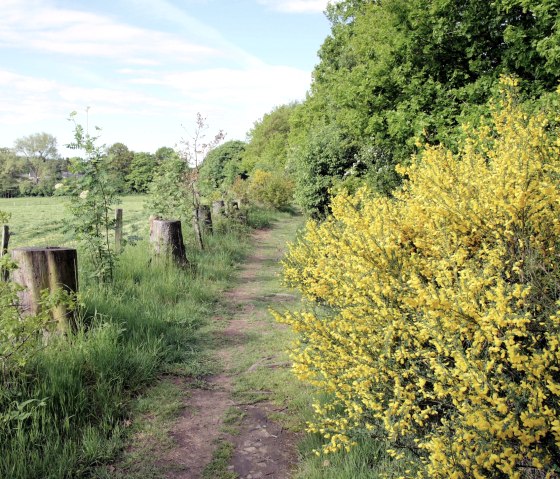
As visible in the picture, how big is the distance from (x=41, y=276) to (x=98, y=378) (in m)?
1.39

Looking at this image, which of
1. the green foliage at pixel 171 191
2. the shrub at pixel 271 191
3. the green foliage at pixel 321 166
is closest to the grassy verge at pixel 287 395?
the green foliage at pixel 171 191

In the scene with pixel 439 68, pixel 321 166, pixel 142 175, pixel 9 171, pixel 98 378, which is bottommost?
pixel 98 378

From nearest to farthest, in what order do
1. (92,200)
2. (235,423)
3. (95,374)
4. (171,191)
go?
(235,423)
(95,374)
(92,200)
(171,191)

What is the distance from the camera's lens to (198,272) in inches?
328

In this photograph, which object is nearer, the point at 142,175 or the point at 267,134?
the point at 142,175

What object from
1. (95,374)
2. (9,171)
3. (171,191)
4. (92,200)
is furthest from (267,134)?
(95,374)

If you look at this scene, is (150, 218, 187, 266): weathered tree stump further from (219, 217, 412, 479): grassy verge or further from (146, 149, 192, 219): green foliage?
(146, 149, 192, 219): green foliage

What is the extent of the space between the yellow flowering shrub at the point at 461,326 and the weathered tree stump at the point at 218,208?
10359 millimetres

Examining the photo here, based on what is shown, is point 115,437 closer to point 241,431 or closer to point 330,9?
point 241,431

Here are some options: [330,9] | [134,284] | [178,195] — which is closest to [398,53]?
[178,195]

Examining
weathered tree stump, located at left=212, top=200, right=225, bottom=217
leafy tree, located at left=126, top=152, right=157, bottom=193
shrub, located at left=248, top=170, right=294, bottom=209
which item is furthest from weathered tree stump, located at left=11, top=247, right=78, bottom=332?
shrub, located at left=248, top=170, right=294, bottom=209

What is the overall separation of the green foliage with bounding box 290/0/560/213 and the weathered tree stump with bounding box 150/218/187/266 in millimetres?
4966

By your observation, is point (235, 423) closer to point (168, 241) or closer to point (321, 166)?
point (168, 241)

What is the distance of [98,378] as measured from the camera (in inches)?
155
